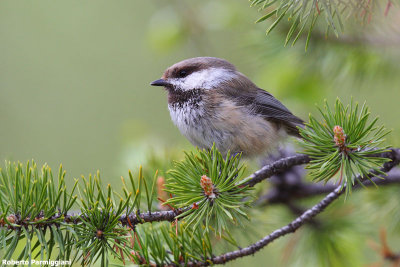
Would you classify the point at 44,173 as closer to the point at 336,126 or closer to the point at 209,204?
the point at 209,204

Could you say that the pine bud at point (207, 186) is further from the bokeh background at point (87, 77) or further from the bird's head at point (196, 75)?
the bokeh background at point (87, 77)

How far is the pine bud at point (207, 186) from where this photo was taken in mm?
1308

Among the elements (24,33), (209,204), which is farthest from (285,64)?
(24,33)

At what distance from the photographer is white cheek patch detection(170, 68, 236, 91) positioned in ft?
7.37

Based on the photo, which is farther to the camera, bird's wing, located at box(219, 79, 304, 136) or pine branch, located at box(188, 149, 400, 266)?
bird's wing, located at box(219, 79, 304, 136)

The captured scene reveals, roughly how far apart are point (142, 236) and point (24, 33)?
3857 millimetres

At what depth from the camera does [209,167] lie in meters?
1.34

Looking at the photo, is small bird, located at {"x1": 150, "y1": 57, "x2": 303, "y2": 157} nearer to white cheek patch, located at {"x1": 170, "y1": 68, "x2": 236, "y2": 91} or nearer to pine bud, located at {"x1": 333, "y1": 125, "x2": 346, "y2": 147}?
white cheek patch, located at {"x1": 170, "y1": 68, "x2": 236, "y2": 91}

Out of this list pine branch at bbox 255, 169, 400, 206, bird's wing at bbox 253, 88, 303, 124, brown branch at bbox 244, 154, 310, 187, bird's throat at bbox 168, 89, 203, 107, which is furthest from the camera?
bird's wing at bbox 253, 88, 303, 124

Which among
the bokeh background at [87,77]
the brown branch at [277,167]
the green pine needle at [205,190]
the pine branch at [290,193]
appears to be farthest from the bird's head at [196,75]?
the green pine needle at [205,190]

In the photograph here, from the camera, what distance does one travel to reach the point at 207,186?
131 cm

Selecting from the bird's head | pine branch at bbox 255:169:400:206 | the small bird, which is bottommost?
pine branch at bbox 255:169:400:206

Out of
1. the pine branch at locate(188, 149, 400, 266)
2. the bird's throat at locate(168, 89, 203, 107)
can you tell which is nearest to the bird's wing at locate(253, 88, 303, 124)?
the bird's throat at locate(168, 89, 203, 107)

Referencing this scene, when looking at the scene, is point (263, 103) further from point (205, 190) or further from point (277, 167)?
point (205, 190)
